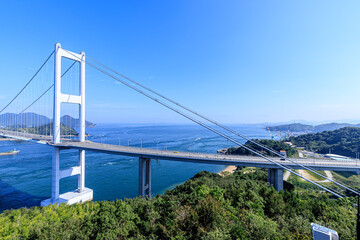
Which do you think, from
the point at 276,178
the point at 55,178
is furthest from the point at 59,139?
the point at 276,178

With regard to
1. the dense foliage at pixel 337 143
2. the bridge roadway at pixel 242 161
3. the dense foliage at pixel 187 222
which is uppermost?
the bridge roadway at pixel 242 161

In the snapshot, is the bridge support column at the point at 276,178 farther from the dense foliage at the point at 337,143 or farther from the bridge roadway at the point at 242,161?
the dense foliage at the point at 337,143

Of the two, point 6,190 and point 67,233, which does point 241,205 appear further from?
point 6,190

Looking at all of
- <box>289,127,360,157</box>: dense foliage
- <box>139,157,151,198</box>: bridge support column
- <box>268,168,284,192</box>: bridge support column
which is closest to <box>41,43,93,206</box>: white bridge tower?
<box>139,157,151,198</box>: bridge support column

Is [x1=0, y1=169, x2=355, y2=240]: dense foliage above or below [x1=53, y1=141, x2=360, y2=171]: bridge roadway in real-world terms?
below

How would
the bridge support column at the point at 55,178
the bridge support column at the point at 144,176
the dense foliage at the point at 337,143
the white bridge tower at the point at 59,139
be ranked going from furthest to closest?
the dense foliage at the point at 337,143
the bridge support column at the point at 144,176
the white bridge tower at the point at 59,139
the bridge support column at the point at 55,178

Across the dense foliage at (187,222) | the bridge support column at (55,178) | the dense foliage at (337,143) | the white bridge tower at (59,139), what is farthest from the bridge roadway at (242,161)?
the dense foliage at (337,143)

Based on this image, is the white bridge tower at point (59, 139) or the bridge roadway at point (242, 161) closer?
the bridge roadway at point (242, 161)

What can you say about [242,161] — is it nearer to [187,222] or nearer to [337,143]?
Answer: [187,222]

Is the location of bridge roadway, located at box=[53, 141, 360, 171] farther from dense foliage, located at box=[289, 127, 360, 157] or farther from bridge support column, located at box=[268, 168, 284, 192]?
dense foliage, located at box=[289, 127, 360, 157]

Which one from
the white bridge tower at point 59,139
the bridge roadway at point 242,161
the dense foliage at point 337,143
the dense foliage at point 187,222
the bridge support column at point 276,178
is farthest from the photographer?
the dense foliage at point 337,143
